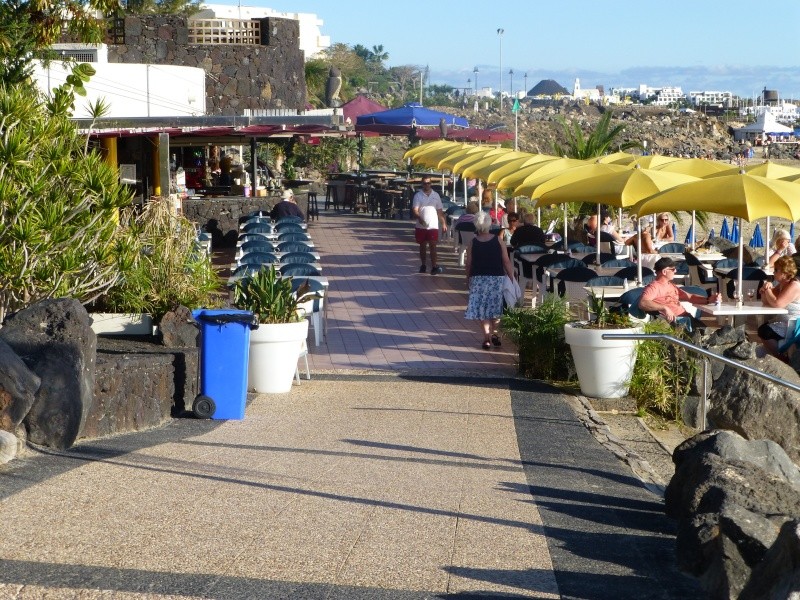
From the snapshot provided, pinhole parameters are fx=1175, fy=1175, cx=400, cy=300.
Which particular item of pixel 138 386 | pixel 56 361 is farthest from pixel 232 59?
pixel 56 361

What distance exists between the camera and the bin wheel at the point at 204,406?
368 inches

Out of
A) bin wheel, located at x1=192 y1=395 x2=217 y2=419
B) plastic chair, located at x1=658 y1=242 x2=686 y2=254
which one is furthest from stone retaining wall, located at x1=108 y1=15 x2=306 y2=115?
bin wheel, located at x1=192 y1=395 x2=217 y2=419

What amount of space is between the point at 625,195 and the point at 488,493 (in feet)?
23.9

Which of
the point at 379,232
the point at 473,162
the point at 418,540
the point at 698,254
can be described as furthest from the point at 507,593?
the point at 379,232

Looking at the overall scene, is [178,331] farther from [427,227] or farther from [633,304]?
[427,227]

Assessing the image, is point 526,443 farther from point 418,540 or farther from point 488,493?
point 418,540

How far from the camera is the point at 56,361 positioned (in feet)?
26.2

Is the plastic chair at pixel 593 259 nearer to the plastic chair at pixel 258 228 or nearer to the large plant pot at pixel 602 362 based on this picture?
the large plant pot at pixel 602 362

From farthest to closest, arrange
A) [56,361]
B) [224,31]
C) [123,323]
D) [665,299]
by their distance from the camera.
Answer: [224,31], [665,299], [123,323], [56,361]

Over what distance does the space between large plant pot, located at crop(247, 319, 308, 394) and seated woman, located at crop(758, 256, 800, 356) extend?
15.9 ft

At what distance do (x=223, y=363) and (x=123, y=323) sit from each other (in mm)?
1276

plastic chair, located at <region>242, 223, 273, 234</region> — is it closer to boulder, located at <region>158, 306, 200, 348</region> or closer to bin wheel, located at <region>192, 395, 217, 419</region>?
boulder, located at <region>158, 306, 200, 348</region>

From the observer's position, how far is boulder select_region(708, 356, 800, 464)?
A: 9.31 metres

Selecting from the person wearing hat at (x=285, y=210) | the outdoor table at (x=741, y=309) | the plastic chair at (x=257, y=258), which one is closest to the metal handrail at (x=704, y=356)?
the outdoor table at (x=741, y=309)
